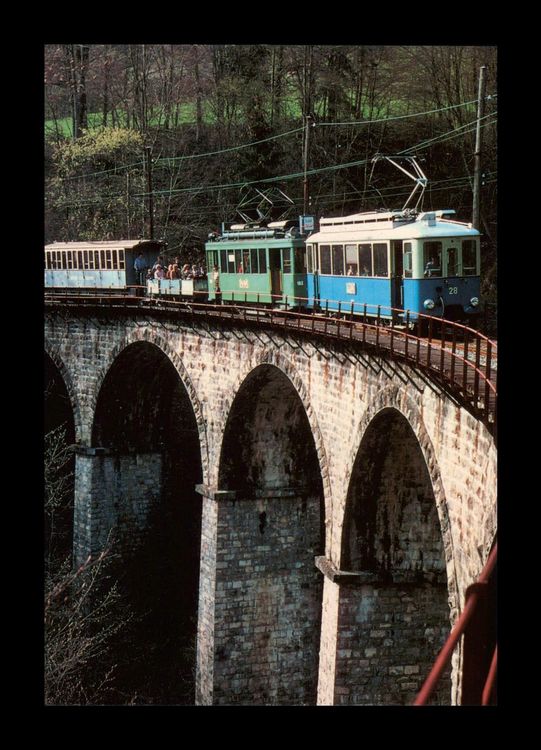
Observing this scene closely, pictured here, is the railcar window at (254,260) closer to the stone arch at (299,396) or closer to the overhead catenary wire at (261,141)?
the overhead catenary wire at (261,141)

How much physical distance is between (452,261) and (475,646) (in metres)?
11.6

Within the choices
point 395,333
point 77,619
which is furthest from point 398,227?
point 77,619

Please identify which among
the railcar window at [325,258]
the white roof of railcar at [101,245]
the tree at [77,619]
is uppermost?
the white roof of railcar at [101,245]

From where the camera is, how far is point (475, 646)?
27.7 ft

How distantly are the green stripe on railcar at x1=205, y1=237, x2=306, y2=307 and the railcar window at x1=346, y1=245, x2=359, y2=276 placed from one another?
1.90 m

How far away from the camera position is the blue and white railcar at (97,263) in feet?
107

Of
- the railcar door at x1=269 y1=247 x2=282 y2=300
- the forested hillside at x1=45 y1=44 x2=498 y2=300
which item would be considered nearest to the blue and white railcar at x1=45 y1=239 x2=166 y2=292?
the forested hillside at x1=45 y1=44 x2=498 y2=300

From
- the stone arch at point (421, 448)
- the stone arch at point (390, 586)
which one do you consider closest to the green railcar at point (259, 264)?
the stone arch at point (390, 586)

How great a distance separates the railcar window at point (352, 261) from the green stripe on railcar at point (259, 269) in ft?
6.24

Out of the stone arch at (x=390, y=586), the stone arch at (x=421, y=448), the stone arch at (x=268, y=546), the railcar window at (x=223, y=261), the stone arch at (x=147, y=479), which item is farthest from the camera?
the railcar window at (x=223, y=261)

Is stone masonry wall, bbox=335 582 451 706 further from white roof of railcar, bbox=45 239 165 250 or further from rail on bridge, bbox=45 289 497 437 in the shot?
white roof of railcar, bbox=45 239 165 250

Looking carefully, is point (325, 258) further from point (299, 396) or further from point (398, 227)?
point (398, 227)

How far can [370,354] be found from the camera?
56.6ft

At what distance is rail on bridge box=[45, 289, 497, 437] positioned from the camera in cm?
1298
